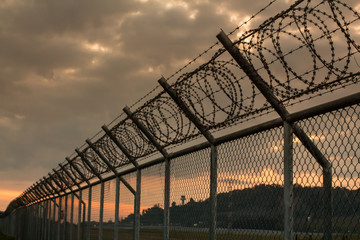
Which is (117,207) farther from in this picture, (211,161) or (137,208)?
(211,161)

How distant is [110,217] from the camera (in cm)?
1100

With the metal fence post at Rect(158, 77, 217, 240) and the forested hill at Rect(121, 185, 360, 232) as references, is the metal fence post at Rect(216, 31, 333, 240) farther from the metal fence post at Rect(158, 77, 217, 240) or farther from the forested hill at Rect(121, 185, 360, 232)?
the metal fence post at Rect(158, 77, 217, 240)

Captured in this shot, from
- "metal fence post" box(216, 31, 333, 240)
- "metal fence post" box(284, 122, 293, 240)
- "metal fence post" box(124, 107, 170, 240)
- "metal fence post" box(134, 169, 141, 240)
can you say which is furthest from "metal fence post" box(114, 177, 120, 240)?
"metal fence post" box(284, 122, 293, 240)

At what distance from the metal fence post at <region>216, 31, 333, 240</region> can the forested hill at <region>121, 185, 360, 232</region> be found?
7 centimetres

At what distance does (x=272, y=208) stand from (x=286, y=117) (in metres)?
0.74

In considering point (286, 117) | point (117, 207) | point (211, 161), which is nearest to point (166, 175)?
point (211, 161)

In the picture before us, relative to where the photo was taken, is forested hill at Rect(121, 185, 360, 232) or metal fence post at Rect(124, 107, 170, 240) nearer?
forested hill at Rect(121, 185, 360, 232)

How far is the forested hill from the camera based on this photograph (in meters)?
3.80

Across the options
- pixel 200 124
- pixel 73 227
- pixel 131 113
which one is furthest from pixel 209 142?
pixel 73 227

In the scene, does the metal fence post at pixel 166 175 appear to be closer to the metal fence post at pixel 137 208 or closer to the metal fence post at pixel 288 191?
the metal fence post at pixel 137 208

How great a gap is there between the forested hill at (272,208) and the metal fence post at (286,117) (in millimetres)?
65

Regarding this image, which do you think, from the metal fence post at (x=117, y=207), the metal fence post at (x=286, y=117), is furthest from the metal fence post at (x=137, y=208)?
the metal fence post at (x=286, y=117)

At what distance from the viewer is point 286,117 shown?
455cm

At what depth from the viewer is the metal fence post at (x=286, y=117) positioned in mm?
4129
